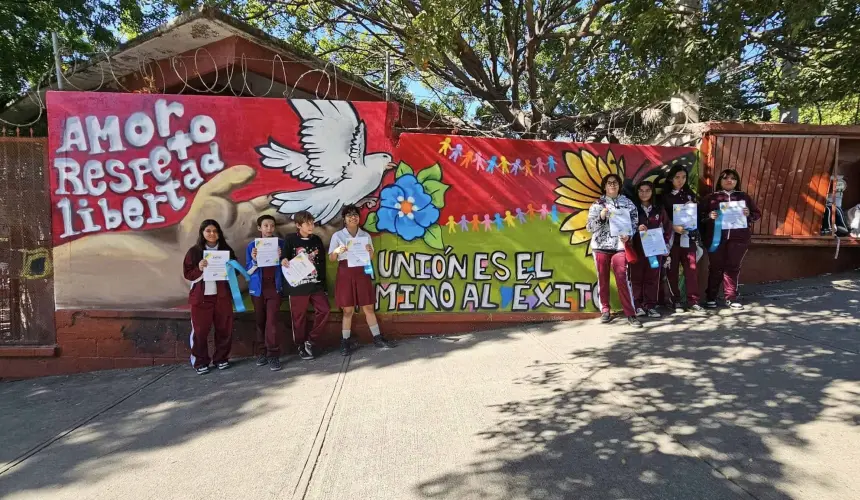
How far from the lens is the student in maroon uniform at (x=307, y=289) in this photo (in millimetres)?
4883

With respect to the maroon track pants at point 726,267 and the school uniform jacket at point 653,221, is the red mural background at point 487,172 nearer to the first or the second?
the school uniform jacket at point 653,221

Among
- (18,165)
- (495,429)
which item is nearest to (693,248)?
(495,429)

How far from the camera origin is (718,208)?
562 cm

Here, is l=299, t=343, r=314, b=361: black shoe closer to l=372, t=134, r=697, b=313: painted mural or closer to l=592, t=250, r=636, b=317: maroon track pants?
l=372, t=134, r=697, b=313: painted mural

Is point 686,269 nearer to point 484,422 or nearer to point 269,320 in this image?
point 484,422

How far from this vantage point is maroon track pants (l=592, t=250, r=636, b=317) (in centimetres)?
531

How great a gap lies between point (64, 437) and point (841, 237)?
9317 millimetres

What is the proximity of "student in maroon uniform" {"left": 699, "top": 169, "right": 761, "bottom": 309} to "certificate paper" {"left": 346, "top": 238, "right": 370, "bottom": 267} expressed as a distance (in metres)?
4.21

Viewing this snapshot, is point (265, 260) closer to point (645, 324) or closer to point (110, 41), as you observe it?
point (645, 324)

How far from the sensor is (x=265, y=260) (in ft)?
15.8

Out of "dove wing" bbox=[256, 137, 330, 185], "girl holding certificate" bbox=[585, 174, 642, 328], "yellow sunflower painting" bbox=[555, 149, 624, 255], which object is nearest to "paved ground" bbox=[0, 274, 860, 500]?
"girl holding certificate" bbox=[585, 174, 642, 328]

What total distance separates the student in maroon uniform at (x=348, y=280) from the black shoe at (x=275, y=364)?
0.68m

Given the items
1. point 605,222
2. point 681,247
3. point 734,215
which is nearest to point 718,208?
point 734,215

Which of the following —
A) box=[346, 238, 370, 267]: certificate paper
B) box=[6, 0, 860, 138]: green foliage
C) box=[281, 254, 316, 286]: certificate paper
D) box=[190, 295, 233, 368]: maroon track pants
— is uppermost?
box=[6, 0, 860, 138]: green foliage
